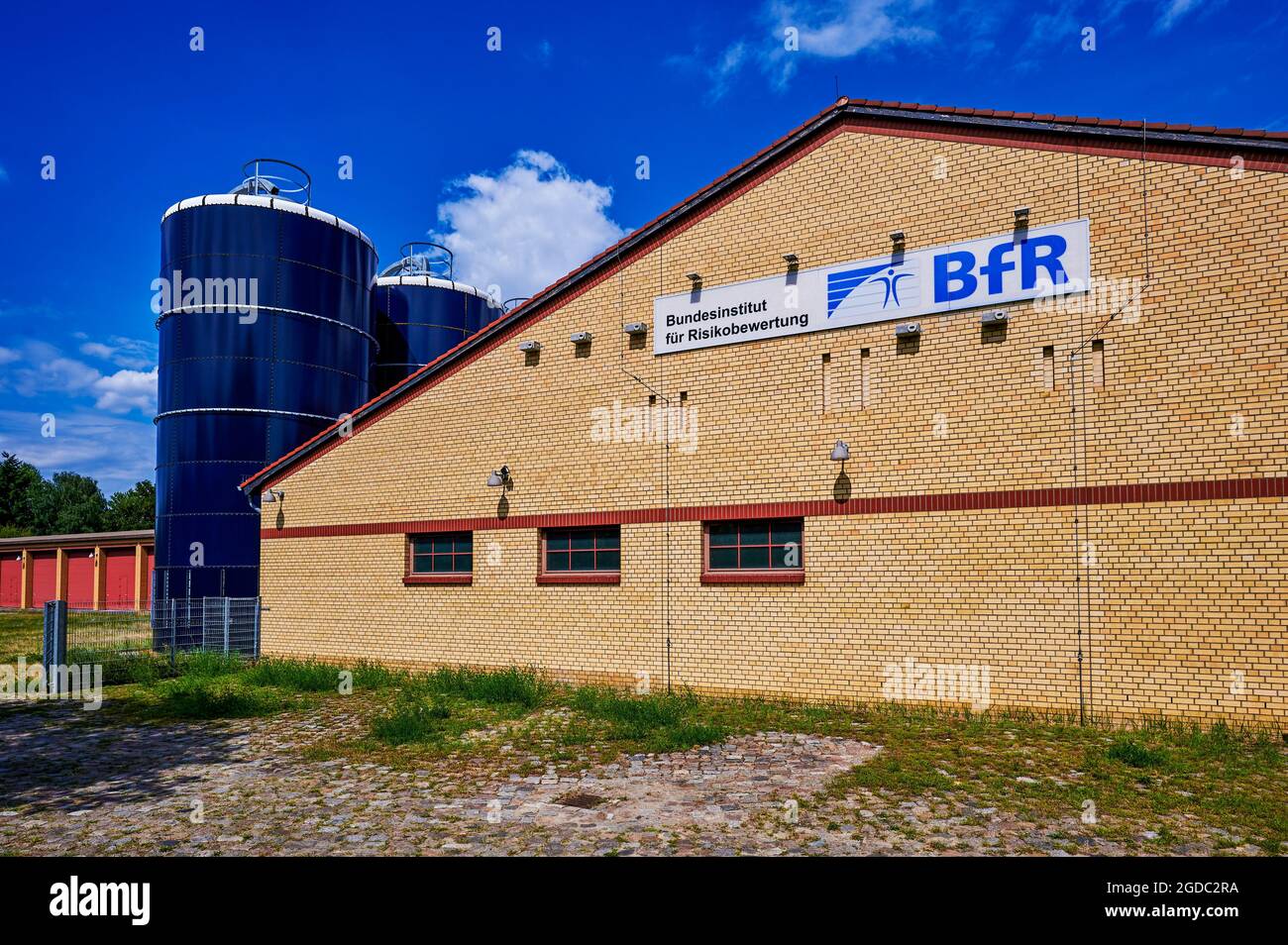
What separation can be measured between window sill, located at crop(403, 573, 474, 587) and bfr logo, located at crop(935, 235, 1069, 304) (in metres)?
9.60

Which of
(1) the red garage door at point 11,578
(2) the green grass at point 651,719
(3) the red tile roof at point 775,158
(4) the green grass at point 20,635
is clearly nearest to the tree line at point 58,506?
(1) the red garage door at point 11,578

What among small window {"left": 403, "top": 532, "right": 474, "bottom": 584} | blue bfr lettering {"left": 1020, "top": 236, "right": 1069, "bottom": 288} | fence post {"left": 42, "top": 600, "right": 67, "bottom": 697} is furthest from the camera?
fence post {"left": 42, "top": 600, "right": 67, "bottom": 697}

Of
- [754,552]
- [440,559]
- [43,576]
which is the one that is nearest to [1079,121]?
[754,552]

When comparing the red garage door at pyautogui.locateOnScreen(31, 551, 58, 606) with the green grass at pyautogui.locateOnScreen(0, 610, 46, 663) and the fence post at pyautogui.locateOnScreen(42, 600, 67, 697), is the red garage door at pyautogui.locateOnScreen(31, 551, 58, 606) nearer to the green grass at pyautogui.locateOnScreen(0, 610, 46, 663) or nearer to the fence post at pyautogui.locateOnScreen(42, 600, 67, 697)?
the green grass at pyautogui.locateOnScreen(0, 610, 46, 663)

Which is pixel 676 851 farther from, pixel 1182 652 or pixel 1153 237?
pixel 1153 237

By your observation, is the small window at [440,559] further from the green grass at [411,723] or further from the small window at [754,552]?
the small window at [754,552]

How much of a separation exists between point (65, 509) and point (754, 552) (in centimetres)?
7555

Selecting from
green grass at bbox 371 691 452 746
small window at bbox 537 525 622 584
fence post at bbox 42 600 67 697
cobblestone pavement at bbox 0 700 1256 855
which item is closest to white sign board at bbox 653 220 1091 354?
small window at bbox 537 525 622 584

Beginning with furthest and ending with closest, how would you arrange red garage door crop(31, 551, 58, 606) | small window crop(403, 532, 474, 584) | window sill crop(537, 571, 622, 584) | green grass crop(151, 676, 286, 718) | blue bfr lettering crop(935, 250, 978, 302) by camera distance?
red garage door crop(31, 551, 58, 606) < small window crop(403, 532, 474, 584) < window sill crop(537, 571, 622, 584) < green grass crop(151, 676, 286, 718) < blue bfr lettering crop(935, 250, 978, 302)

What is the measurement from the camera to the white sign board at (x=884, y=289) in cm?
1108

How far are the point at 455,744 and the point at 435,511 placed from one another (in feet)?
21.9

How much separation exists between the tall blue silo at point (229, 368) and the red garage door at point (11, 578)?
95.4 feet

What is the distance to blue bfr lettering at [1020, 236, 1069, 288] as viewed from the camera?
11.0 m
